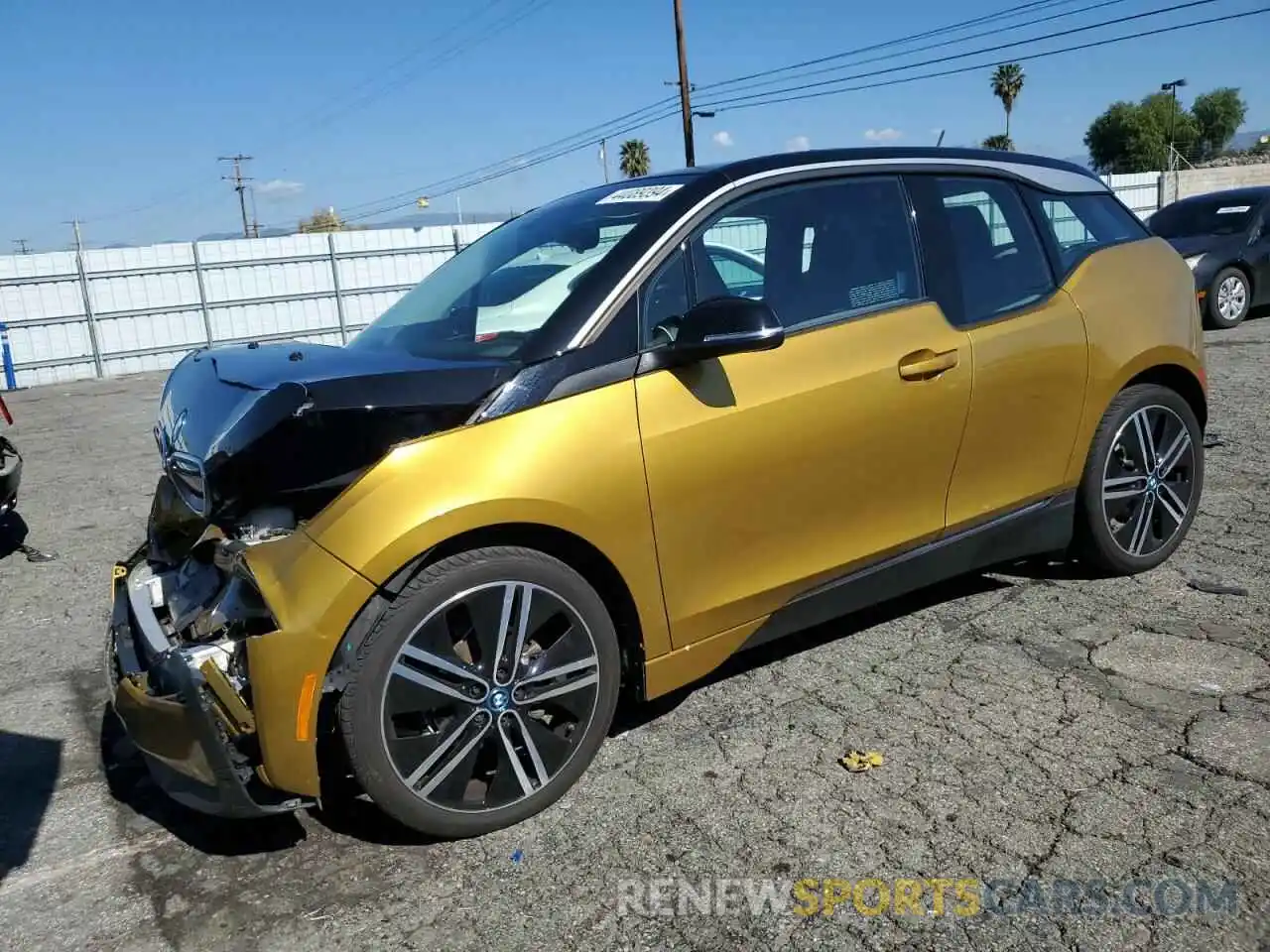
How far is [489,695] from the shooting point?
8.70 feet

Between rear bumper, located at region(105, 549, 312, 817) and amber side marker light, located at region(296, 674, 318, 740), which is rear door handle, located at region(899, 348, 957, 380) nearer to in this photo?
amber side marker light, located at region(296, 674, 318, 740)

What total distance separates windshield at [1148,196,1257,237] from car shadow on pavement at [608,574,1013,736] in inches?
372

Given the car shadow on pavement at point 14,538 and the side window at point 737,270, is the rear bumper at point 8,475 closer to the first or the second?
the car shadow on pavement at point 14,538

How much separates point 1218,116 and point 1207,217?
317 feet

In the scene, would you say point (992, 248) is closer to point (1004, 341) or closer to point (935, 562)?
point (1004, 341)

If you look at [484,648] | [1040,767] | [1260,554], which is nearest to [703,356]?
[484,648]

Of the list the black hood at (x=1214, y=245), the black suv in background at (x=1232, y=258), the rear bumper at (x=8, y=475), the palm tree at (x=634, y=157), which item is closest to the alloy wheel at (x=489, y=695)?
the rear bumper at (x=8, y=475)

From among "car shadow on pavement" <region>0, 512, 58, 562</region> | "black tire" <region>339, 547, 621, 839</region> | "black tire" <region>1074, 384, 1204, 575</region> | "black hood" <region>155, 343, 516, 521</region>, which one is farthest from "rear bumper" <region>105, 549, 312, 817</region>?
"car shadow on pavement" <region>0, 512, 58, 562</region>

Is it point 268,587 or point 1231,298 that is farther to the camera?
point 1231,298

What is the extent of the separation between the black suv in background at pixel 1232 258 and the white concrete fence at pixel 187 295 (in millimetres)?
12029

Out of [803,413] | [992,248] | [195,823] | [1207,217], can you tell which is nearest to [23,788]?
[195,823]

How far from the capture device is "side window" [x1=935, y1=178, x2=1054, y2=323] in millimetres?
3580

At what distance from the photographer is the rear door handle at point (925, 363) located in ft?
10.8

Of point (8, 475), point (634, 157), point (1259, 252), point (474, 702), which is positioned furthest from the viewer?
point (634, 157)
